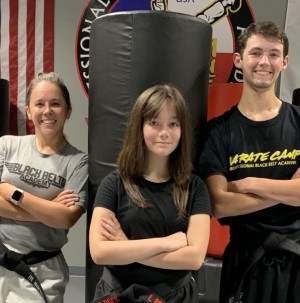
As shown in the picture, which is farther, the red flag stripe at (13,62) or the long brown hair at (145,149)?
the red flag stripe at (13,62)

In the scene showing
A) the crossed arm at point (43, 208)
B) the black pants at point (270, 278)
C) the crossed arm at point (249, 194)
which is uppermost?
the crossed arm at point (249, 194)

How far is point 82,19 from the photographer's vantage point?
4016 mm

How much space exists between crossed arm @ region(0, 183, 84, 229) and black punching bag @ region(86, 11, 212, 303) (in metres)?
0.15

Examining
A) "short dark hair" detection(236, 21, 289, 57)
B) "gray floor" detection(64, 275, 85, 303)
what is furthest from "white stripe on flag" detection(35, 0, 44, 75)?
"short dark hair" detection(236, 21, 289, 57)

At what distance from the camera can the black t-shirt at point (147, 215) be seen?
170 cm

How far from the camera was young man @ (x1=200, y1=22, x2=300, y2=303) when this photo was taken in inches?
73.7

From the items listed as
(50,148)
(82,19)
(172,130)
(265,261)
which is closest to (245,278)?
(265,261)

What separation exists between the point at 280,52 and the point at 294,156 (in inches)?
18.2

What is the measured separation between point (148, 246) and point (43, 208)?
2.10 ft

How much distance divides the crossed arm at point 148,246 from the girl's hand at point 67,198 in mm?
404

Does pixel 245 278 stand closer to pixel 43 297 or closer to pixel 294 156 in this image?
pixel 294 156

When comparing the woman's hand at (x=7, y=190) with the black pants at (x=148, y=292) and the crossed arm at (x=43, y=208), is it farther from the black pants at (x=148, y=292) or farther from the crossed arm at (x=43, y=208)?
the black pants at (x=148, y=292)

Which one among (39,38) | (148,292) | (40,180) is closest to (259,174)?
(148,292)

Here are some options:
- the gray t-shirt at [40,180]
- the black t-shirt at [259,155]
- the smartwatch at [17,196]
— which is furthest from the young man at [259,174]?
the smartwatch at [17,196]
